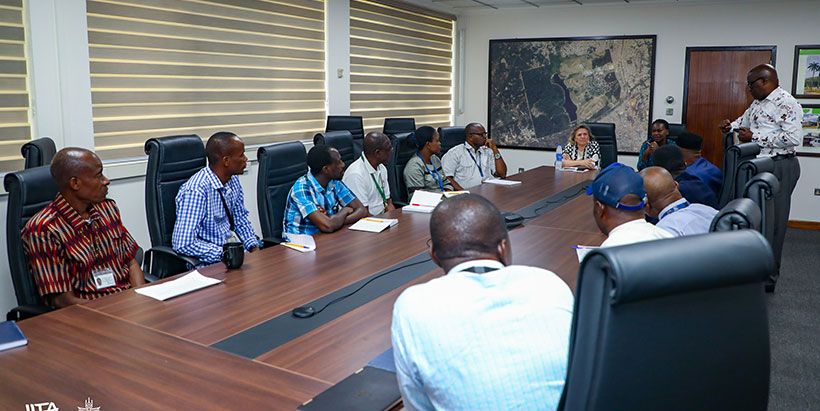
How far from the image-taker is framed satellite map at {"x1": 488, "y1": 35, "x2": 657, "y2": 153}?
7820mm

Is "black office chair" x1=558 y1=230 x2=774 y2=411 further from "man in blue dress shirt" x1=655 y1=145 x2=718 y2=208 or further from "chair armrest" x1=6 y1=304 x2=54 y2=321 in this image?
"man in blue dress shirt" x1=655 y1=145 x2=718 y2=208

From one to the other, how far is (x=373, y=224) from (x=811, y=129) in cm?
606

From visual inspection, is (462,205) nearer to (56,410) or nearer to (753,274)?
(753,274)

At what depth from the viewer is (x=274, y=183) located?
3602 mm

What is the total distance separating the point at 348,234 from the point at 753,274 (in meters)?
2.46

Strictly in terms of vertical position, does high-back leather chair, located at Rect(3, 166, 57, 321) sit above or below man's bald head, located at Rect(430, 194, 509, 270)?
below

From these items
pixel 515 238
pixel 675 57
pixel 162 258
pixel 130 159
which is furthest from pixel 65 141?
pixel 675 57

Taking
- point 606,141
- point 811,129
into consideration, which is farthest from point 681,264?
point 811,129

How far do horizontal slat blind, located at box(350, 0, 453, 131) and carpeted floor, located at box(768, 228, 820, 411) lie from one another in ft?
15.0

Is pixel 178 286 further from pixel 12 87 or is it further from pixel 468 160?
pixel 468 160

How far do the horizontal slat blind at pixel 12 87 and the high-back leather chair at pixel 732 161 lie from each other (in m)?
4.28

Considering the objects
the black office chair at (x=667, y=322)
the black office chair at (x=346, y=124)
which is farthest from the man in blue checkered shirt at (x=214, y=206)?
the black office chair at (x=346, y=124)

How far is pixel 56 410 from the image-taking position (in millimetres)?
1356

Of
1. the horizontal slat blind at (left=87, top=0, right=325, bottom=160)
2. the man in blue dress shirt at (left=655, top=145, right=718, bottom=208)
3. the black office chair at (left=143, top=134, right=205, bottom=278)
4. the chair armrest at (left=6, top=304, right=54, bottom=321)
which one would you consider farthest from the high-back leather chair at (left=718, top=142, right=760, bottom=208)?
the horizontal slat blind at (left=87, top=0, right=325, bottom=160)
